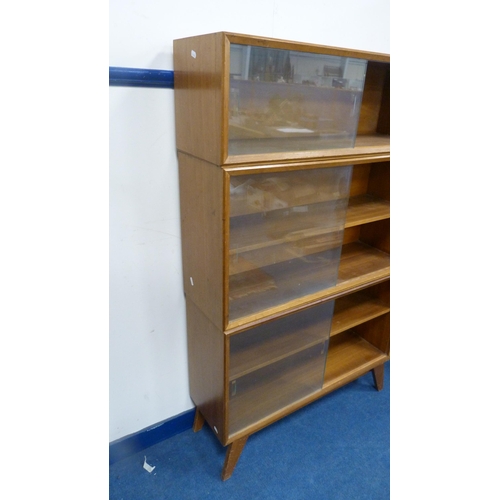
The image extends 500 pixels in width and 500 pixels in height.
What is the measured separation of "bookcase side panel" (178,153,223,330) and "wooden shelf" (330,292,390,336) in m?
0.65

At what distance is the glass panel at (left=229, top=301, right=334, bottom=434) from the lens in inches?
57.4

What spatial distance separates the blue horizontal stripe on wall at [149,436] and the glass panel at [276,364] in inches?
13.1

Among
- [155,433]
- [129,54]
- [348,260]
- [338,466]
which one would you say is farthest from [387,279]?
Result: [129,54]

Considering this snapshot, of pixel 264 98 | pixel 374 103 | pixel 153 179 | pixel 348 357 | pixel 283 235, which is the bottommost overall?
pixel 348 357

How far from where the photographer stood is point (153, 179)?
51.2 inches

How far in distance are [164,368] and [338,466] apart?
794 mm

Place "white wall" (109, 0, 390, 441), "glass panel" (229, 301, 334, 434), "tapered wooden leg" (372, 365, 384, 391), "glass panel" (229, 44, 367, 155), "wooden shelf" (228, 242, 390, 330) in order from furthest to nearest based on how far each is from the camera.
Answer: "tapered wooden leg" (372, 365, 384, 391) → "glass panel" (229, 301, 334, 434) → "wooden shelf" (228, 242, 390, 330) → "white wall" (109, 0, 390, 441) → "glass panel" (229, 44, 367, 155)

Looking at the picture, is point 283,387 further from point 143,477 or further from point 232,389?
point 143,477

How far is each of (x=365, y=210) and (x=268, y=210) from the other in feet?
1.94

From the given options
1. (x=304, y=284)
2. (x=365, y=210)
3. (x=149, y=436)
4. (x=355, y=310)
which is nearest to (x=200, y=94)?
(x=304, y=284)

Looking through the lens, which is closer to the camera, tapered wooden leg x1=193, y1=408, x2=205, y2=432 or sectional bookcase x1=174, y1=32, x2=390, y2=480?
sectional bookcase x1=174, y1=32, x2=390, y2=480

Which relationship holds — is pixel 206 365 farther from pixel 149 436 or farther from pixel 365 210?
pixel 365 210

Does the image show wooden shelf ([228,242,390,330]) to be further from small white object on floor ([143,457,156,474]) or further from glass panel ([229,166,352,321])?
small white object on floor ([143,457,156,474])

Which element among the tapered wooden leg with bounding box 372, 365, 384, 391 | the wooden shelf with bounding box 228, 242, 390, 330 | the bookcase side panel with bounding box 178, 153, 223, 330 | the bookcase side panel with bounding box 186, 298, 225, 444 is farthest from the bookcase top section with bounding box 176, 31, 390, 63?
the tapered wooden leg with bounding box 372, 365, 384, 391
